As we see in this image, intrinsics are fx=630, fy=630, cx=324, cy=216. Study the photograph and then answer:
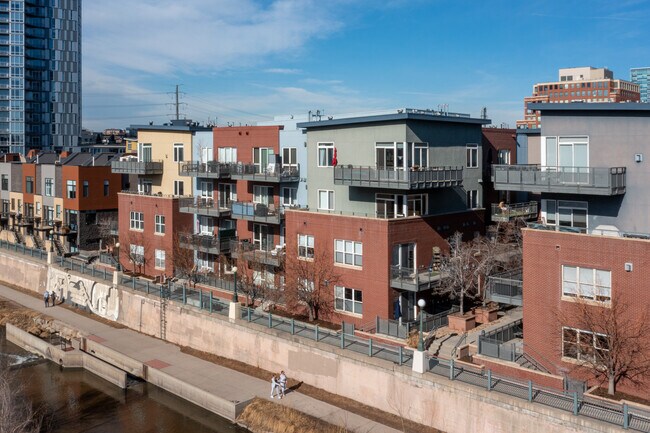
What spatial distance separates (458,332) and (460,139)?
13392 mm

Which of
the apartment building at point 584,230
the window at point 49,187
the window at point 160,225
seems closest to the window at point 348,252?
the apartment building at point 584,230

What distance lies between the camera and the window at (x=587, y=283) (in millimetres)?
24938

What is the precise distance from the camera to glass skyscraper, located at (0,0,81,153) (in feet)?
426

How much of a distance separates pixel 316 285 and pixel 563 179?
15.2 meters

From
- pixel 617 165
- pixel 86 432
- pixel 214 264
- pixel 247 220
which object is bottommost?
pixel 86 432

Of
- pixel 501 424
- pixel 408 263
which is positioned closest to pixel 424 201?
pixel 408 263

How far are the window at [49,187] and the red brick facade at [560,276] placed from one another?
52.2 meters

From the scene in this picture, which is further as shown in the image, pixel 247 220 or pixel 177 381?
pixel 247 220

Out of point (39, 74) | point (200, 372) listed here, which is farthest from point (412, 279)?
point (39, 74)

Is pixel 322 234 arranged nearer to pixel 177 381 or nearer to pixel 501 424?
pixel 177 381

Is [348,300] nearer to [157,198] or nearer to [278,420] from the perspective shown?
[278,420]

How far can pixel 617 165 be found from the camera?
2689cm

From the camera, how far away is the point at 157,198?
166ft

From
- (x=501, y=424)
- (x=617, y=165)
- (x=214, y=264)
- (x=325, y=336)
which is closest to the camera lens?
(x=501, y=424)
